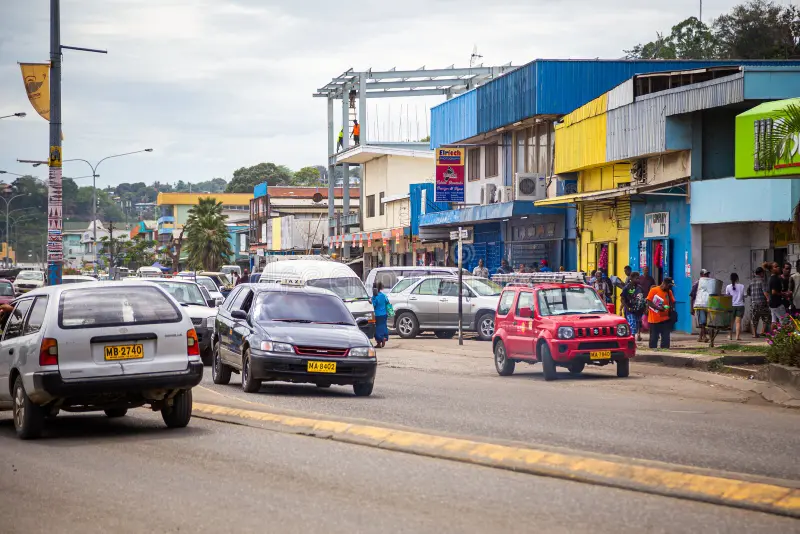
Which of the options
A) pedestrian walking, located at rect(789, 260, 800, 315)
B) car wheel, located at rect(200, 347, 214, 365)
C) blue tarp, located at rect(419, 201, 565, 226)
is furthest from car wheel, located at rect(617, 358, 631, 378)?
blue tarp, located at rect(419, 201, 565, 226)

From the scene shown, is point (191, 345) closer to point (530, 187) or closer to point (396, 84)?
point (530, 187)

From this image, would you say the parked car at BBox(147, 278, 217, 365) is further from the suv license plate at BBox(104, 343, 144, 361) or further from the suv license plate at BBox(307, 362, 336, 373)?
the suv license plate at BBox(104, 343, 144, 361)

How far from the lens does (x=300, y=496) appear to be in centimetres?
835

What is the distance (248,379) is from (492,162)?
104 feet

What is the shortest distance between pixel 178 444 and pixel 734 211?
2081 cm

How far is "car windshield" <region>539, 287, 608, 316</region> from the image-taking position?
2138 centimetres

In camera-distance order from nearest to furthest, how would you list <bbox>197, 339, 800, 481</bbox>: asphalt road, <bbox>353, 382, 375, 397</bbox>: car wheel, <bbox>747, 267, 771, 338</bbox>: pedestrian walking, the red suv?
1. <bbox>197, 339, 800, 481</bbox>: asphalt road
2. <bbox>353, 382, 375, 397</bbox>: car wheel
3. the red suv
4. <bbox>747, 267, 771, 338</bbox>: pedestrian walking

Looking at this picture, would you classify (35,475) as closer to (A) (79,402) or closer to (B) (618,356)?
(A) (79,402)

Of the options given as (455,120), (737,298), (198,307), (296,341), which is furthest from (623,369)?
(455,120)

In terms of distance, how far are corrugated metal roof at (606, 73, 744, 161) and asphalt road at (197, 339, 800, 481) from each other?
29.9ft

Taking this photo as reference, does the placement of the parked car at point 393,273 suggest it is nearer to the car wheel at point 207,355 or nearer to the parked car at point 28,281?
the car wheel at point 207,355

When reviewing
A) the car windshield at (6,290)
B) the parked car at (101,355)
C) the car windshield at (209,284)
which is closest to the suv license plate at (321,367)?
the parked car at (101,355)

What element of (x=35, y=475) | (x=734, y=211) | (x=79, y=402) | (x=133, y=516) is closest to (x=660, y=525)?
(x=133, y=516)

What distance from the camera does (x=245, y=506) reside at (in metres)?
8.01
